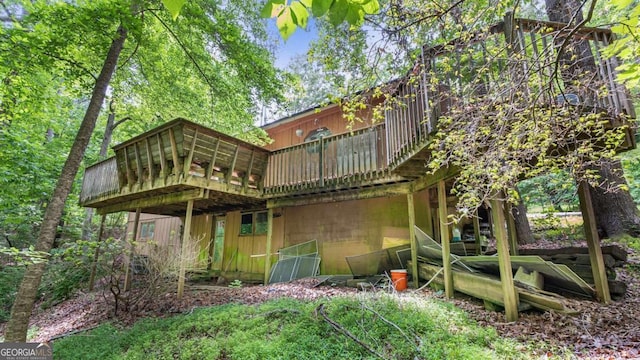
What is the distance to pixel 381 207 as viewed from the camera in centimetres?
853

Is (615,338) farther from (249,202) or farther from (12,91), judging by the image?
(12,91)

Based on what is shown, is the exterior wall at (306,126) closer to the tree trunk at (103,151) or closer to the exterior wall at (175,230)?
the exterior wall at (175,230)

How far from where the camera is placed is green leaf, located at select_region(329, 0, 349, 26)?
155 cm

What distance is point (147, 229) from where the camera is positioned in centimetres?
1498

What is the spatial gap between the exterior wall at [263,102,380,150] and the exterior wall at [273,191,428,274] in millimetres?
2761

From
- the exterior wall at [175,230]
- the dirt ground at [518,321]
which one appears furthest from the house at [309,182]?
the exterior wall at [175,230]

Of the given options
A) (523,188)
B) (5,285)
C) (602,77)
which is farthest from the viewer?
(523,188)

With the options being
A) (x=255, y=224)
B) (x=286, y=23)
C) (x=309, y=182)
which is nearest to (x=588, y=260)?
(x=309, y=182)

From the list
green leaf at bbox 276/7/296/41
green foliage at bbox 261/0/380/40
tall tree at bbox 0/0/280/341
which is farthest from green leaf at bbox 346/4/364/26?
tall tree at bbox 0/0/280/341

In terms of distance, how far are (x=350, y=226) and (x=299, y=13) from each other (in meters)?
7.71

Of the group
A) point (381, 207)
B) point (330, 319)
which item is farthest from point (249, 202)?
point (330, 319)

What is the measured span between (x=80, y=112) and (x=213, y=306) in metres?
16.7

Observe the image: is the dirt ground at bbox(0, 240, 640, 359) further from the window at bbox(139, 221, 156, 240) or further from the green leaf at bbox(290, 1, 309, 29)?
the window at bbox(139, 221, 156, 240)

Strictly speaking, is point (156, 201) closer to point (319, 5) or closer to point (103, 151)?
point (103, 151)
